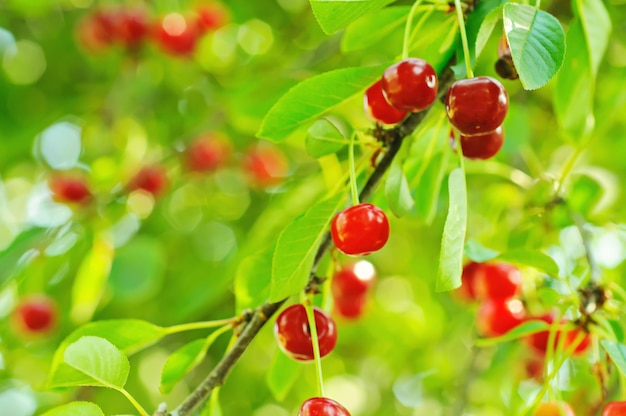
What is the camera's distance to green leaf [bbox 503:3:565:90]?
1117mm

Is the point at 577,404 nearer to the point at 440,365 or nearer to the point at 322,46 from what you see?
the point at 440,365

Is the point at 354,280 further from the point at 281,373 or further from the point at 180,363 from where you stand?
the point at 180,363

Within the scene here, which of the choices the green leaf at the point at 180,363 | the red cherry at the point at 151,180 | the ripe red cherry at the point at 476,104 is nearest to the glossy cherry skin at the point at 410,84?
the ripe red cherry at the point at 476,104

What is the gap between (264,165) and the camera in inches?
150

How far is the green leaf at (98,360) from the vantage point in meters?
1.19

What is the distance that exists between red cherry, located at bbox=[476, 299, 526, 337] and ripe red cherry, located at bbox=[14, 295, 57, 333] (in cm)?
181

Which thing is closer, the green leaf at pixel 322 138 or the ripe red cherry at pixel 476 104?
the ripe red cherry at pixel 476 104

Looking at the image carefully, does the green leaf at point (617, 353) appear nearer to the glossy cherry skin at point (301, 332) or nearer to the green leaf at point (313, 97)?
the glossy cherry skin at point (301, 332)

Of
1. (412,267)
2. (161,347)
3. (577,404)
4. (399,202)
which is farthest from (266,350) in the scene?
(399,202)

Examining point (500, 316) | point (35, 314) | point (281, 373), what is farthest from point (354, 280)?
point (35, 314)

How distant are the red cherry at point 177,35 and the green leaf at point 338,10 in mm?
2519

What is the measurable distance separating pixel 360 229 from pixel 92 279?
7.15ft

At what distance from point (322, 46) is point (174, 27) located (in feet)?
3.45

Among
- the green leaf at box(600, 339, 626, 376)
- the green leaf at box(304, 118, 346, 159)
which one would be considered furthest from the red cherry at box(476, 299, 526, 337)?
the green leaf at box(304, 118, 346, 159)
